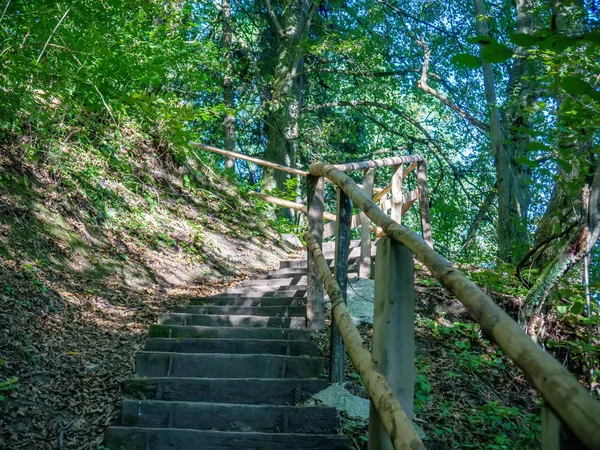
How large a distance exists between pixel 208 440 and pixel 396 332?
61.6 inches

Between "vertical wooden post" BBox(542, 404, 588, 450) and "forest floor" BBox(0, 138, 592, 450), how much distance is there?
2303mm

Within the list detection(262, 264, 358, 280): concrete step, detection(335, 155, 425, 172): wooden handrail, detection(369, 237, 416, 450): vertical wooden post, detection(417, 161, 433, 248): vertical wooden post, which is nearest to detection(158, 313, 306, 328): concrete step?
detection(335, 155, 425, 172): wooden handrail

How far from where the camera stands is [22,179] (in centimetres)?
648

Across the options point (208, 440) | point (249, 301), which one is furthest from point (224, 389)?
point (249, 301)

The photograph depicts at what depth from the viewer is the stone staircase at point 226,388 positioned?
3.21 m

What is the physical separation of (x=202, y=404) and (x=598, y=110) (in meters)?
3.09

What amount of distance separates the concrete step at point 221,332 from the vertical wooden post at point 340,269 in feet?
2.84

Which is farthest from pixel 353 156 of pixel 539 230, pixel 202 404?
pixel 202 404

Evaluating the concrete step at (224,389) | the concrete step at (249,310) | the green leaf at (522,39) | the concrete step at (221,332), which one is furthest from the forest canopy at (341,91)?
the concrete step at (221,332)

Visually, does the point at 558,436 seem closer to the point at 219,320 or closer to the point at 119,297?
the point at 219,320

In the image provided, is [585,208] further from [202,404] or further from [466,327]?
[202,404]

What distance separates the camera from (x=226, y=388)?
12.5ft

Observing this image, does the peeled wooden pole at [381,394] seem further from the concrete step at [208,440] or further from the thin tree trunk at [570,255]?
the thin tree trunk at [570,255]

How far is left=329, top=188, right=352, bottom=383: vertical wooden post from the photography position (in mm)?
3748
